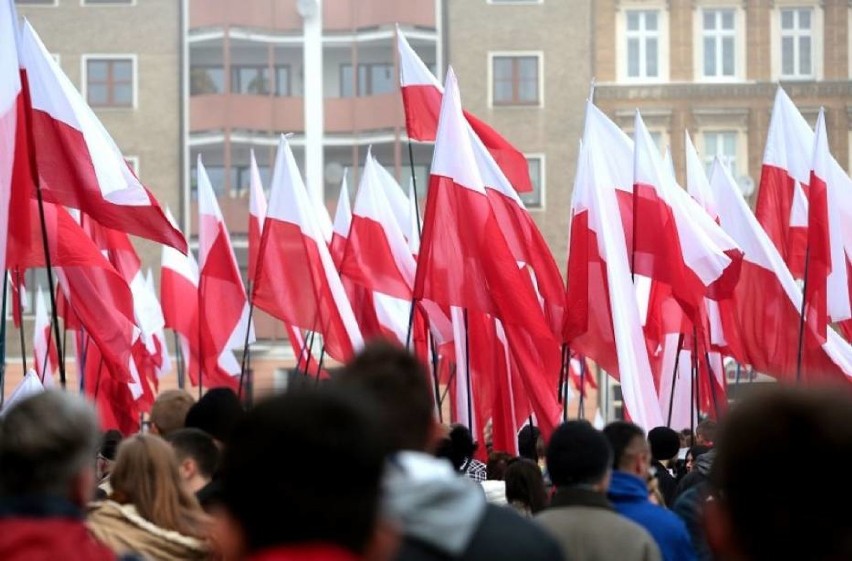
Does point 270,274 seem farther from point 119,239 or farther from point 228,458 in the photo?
point 228,458

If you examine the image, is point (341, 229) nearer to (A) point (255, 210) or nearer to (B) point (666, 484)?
(A) point (255, 210)

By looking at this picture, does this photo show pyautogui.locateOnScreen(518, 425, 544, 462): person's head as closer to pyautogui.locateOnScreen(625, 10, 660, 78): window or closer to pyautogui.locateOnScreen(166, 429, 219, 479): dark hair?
pyautogui.locateOnScreen(166, 429, 219, 479): dark hair

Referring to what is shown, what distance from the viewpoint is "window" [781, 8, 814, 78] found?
4869 cm

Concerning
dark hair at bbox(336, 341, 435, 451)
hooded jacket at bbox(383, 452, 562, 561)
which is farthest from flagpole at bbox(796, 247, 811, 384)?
dark hair at bbox(336, 341, 435, 451)


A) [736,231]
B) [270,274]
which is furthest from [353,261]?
[736,231]

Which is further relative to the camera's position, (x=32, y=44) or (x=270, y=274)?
(x=270, y=274)

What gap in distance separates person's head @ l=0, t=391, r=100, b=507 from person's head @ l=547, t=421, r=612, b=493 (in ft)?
7.04

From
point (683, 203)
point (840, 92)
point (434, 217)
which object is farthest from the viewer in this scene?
point (840, 92)

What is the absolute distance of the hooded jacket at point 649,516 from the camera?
22.1 ft

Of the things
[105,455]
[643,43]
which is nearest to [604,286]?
[105,455]

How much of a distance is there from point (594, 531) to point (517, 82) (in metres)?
44.2

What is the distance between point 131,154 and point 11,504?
45585 mm

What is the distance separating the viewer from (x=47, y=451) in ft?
13.6

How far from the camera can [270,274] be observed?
20656 millimetres
